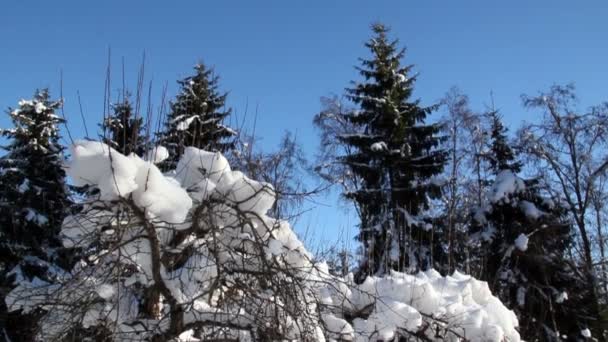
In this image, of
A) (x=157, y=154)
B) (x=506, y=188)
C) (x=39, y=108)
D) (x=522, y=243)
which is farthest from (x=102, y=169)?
(x=506, y=188)

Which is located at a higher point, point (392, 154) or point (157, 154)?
point (392, 154)

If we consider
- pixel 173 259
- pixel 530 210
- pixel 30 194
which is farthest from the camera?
pixel 530 210

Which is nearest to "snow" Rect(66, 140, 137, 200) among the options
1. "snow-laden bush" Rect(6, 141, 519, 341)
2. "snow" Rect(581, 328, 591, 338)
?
"snow-laden bush" Rect(6, 141, 519, 341)

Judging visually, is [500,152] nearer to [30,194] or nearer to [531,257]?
[531,257]

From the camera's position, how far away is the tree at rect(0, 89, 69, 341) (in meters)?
11.5

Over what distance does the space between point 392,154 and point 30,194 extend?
29.9 ft

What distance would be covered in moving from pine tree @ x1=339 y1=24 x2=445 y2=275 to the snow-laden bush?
9.81 m

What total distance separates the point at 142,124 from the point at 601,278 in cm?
1501

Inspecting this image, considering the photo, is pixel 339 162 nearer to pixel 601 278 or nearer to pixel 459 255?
pixel 459 255

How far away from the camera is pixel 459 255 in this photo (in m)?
13.2

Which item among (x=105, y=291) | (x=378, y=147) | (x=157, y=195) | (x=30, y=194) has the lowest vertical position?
(x=105, y=291)

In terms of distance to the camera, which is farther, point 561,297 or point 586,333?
point 561,297

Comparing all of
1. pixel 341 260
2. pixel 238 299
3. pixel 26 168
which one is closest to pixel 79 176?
pixel 238 299

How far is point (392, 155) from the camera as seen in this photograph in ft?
49.1
